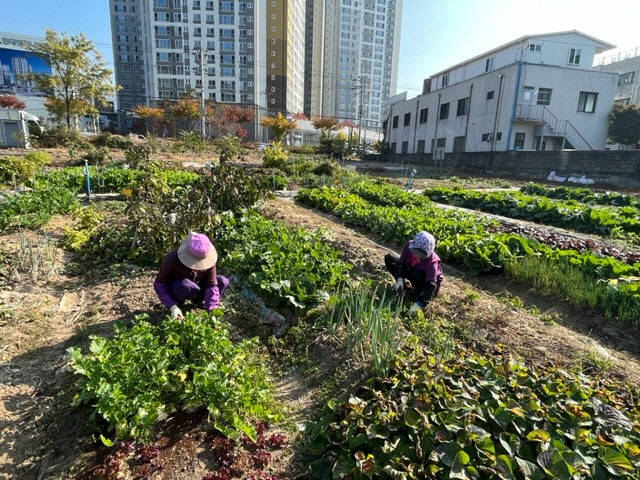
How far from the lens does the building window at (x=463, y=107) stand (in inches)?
1121

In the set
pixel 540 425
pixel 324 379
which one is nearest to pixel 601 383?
pixel 540 425

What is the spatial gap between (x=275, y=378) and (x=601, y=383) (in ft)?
7.66

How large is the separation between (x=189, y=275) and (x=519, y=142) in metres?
26.9

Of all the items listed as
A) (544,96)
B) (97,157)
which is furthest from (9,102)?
(544,96)

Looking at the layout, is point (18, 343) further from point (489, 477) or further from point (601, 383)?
point (601, 383)

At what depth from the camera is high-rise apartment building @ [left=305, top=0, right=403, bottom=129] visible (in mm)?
96375

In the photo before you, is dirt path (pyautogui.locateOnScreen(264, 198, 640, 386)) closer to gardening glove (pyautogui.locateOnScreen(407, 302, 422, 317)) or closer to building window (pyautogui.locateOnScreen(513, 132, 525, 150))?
gardening glove (pyautogui.locateOnScreen(407, 302, 422, 317))

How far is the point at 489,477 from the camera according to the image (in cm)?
170

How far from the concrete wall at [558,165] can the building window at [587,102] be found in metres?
7.29

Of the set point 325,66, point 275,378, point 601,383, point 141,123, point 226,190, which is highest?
point 325,66

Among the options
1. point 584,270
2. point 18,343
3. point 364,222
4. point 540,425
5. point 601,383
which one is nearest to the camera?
point 540,425

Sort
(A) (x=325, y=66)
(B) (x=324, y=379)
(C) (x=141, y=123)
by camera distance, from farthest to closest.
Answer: (A) (x=325, y=66), (C) (x=141, y=123), (B) (x=324, y=379)

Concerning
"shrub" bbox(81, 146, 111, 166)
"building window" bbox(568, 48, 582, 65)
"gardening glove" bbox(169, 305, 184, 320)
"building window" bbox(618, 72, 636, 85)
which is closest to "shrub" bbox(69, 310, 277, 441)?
"gardening glove" bbox(169, 305, 184, 320)

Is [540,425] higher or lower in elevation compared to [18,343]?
higher
